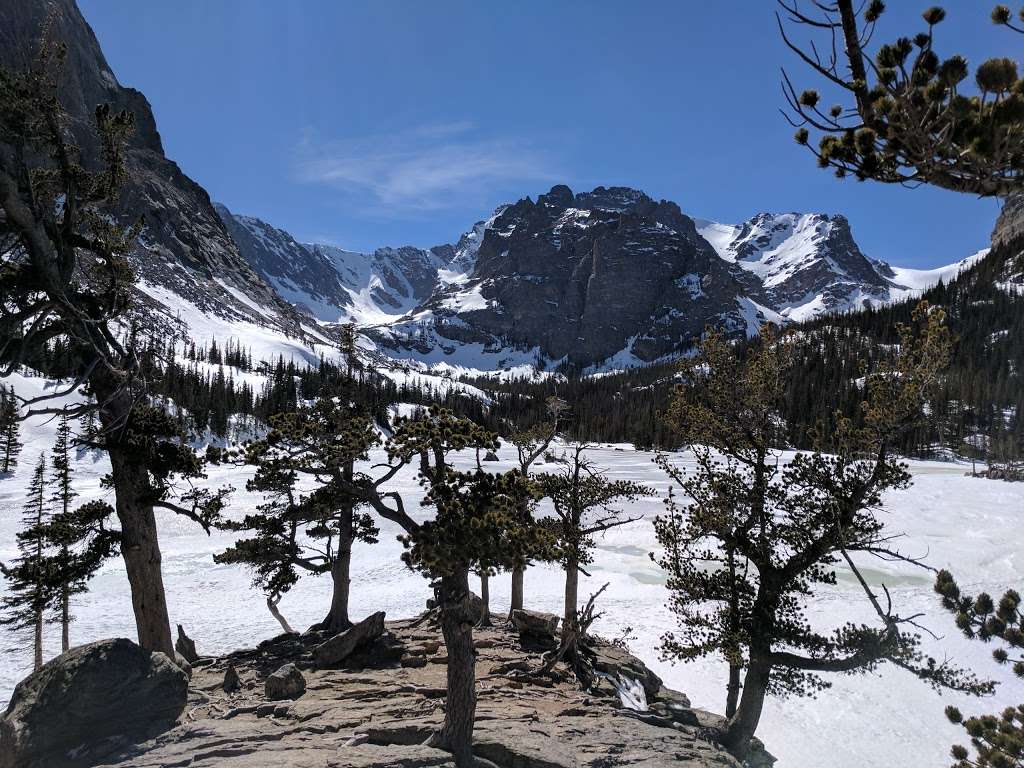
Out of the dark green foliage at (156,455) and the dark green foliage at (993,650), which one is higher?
the dark green foliage at (156,455)

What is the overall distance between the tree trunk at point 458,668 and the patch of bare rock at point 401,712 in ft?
1.16

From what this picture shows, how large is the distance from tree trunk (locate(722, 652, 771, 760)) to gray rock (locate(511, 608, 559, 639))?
621 cm

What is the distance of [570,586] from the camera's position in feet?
60.4

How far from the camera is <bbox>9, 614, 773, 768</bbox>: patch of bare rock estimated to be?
8.43m

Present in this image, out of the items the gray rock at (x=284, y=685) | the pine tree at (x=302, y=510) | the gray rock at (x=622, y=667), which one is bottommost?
the gray rock at (x=622, y=667)

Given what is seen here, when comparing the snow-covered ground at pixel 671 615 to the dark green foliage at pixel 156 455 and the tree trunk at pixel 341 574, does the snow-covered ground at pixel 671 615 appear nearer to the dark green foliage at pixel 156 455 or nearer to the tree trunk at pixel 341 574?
the tree trunk at pixel 341 574

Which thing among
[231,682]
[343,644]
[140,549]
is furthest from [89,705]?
[343,644]

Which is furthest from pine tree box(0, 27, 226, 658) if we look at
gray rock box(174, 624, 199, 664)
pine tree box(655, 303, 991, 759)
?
pine tree box(655, 303, 991, 759)

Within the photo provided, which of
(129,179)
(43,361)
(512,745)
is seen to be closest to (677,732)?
(512,745)

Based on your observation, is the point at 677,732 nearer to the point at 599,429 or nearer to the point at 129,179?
the point at 129,179

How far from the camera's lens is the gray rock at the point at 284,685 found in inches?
478

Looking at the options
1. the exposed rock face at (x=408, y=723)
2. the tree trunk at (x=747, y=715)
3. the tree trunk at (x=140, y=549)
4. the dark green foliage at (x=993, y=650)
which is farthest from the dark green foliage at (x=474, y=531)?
the tree trunk at (x=747, y=715)

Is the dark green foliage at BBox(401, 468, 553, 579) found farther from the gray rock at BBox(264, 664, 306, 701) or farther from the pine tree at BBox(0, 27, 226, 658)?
the gray rock at BBox(264, 664, 306, 701)

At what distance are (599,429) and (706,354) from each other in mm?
130022
